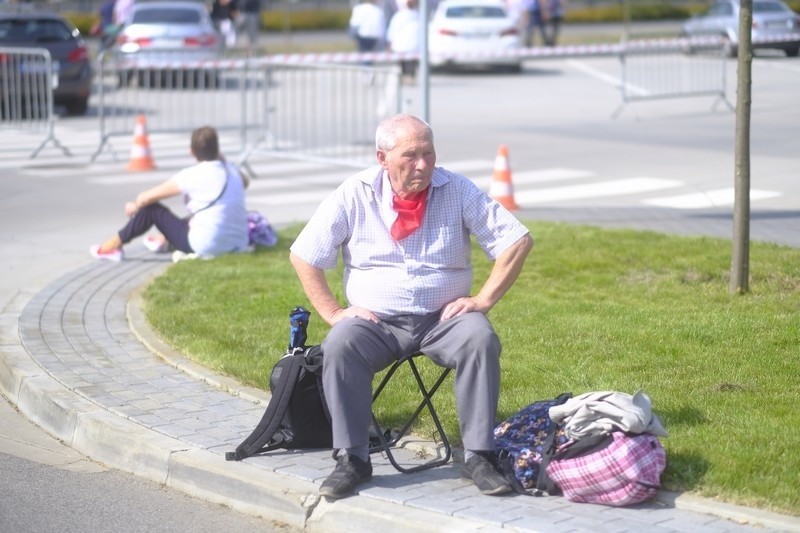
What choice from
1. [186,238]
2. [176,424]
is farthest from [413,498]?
[186,238]

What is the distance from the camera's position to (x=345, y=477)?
5035 millimetres

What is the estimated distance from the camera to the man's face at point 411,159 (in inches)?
205

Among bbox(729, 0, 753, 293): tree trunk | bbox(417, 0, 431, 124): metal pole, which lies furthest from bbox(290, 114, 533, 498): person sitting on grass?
bbox(417, 0, 431, 124): metal pole

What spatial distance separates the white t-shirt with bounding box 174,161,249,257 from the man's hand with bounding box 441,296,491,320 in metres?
5.03

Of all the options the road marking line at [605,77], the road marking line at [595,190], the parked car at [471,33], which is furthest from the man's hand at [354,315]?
the parked car at [471,33]

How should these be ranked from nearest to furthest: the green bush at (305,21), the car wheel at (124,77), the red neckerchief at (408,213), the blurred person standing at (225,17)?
the red neckerchief at (408,213) < the car wheel at (124,77) < the blurred person standing at (225,17) < the green bush at (305,21)

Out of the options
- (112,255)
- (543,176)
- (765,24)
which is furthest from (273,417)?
(765,24)

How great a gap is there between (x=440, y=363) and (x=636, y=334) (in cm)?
222

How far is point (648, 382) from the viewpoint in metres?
6.25

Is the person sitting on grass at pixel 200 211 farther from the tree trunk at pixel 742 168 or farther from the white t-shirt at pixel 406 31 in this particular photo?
the white t-shirt at pixel 406 31

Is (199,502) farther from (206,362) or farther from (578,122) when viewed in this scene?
(578,122)

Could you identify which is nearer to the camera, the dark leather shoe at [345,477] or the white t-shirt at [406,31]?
the dark leather shoe at [345,477]

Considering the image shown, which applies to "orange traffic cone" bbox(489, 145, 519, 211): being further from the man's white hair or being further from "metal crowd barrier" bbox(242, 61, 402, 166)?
the man's white hair

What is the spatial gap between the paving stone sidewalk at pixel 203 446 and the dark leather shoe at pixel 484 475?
3cm
